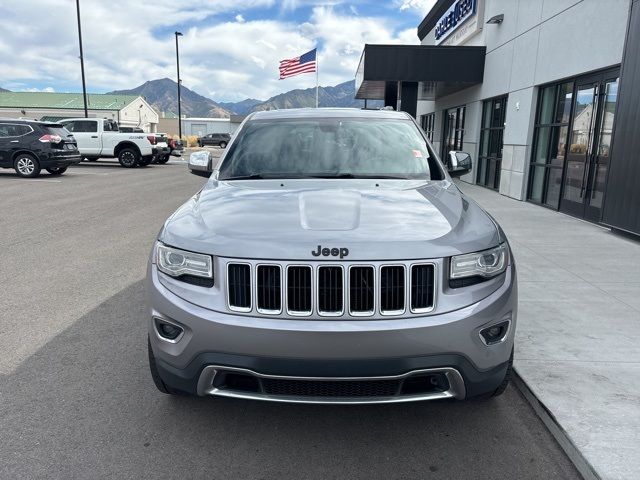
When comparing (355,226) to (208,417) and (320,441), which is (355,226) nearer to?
(320,441)

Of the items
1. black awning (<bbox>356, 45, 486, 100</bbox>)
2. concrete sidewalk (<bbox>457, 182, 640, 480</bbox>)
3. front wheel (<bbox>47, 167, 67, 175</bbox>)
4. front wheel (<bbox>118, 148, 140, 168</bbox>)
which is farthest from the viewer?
front wheel (<bbox>118, 148, 140, 168</bbox>)

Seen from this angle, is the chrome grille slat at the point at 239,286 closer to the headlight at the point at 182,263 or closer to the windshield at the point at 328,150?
the headlight at the point at 182,263

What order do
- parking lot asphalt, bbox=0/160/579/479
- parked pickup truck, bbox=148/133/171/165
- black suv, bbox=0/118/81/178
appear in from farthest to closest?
parked pickup truck, bbox=148/133/171/165
black suv, bbox=0/118/81/178
parking lot asphalt, bbox=0/160/579/479

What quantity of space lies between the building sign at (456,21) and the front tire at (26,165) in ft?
48.1

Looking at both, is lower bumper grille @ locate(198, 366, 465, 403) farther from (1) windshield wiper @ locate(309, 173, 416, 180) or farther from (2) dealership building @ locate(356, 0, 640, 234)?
(2) dealership building @ locate(356, 0, 640, 234)

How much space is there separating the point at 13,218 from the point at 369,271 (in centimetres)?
904

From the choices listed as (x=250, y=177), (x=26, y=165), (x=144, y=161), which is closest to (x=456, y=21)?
(x=144, y=161)

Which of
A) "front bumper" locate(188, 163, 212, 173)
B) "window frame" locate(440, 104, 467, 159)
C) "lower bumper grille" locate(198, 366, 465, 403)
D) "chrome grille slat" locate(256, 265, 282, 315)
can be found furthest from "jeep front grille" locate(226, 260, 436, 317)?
"window frame" locate(440, 104, 467, 159)

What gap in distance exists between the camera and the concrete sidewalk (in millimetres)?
2695

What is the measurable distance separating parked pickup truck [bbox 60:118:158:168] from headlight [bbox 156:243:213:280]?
21.3m

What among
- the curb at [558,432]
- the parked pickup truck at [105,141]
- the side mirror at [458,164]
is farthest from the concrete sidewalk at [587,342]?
the parked pickup truck at [105,141]

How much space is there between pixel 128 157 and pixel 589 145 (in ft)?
62.0

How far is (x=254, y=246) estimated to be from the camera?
2.40 meters

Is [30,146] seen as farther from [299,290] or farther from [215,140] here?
[215,140]
